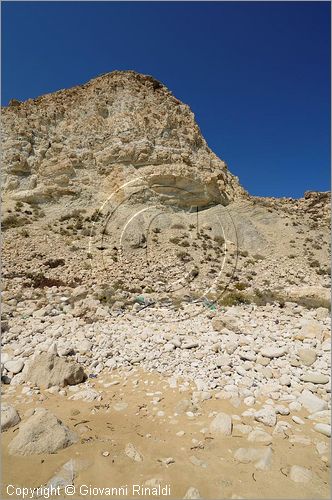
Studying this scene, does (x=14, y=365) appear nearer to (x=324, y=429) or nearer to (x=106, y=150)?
(x=324, y=429)

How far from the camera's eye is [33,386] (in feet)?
17.2

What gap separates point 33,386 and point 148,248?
11336 mm

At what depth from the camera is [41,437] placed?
3.59 m

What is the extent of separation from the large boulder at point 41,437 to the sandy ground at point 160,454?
0.26ft

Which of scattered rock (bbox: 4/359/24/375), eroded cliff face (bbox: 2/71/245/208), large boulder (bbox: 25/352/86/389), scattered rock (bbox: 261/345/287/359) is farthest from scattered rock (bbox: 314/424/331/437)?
eroded cliff face (bbox: 2/71/245/208)

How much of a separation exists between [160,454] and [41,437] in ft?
4.94

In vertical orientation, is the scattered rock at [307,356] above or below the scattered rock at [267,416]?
above

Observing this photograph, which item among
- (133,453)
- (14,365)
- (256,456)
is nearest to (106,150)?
(14,365)

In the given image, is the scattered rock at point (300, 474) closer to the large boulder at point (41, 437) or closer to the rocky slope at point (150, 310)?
the rocky slope at point (150, 310)

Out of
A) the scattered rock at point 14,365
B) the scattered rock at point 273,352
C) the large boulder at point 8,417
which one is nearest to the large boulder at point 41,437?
the large boulder at point 8,417

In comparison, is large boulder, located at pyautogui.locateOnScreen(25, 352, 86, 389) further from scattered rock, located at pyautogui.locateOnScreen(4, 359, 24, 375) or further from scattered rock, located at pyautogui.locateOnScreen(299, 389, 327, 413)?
scattered rock, located at pyautogui.locateOnScreen(299, 389, 327, 413)

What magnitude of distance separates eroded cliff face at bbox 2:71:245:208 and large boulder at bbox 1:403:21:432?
1659 cm

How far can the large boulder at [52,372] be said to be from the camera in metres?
5.29

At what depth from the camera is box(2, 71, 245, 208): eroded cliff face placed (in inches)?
782
